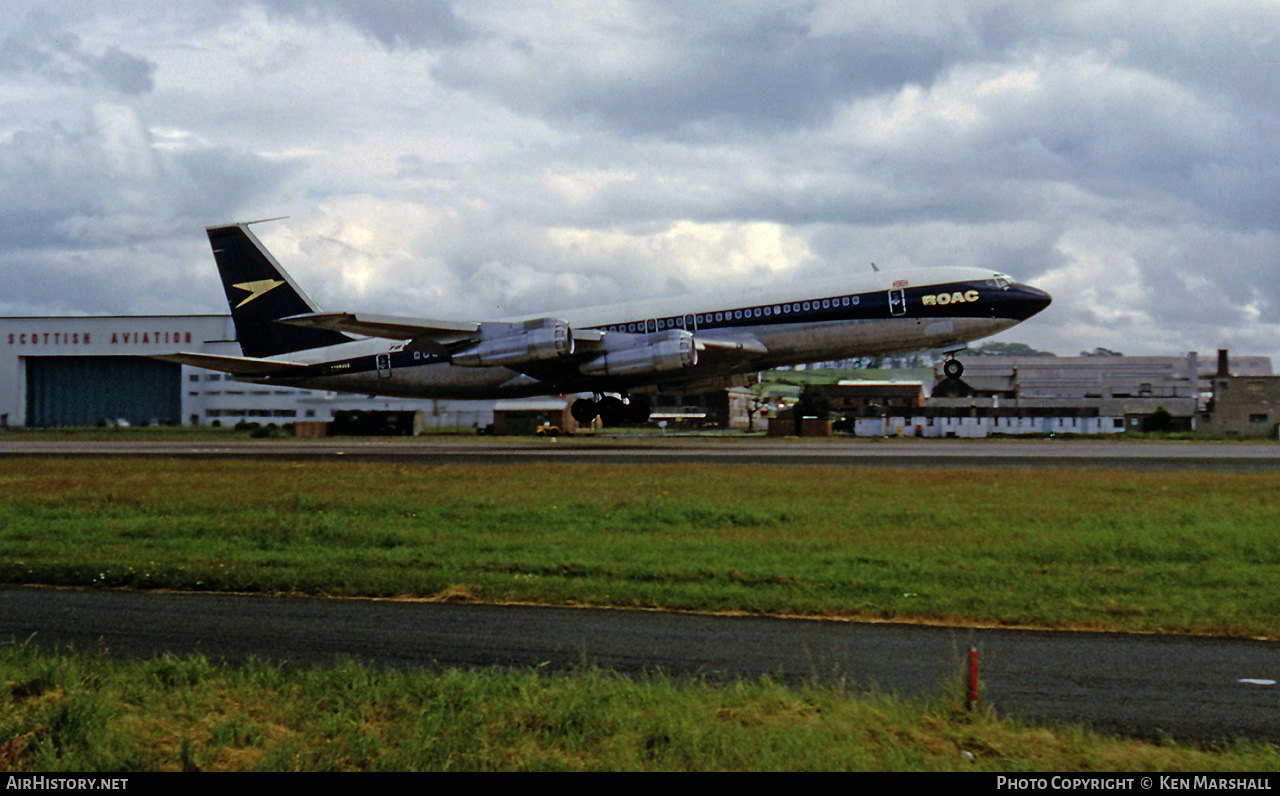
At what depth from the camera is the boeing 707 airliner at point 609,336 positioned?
4034cm

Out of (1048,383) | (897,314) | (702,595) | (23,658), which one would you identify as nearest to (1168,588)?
(702,595)

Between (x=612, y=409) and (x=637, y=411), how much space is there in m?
1.23

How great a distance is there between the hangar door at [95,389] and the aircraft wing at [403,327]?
3384 inches

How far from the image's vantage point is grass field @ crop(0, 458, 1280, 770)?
784cm

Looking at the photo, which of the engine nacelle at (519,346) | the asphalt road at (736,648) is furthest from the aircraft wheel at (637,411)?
the asphalt road at (736,648)

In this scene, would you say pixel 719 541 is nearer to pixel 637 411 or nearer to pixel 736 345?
pixel 736 345

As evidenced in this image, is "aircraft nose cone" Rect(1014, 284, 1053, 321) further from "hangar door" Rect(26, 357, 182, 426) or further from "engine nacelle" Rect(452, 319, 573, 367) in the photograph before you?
"hangar door" Rect(26, 357, 182, 426)

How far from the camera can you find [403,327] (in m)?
42.5

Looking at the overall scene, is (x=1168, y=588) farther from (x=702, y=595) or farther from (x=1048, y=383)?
(x=1048, y=383)

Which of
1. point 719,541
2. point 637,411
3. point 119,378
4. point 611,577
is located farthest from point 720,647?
point 119,378

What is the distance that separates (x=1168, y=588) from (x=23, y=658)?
50.7 feet

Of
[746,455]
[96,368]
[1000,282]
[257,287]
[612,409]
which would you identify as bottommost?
[746,455]

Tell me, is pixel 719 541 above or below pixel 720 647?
above

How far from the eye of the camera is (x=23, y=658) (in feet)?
33.6
